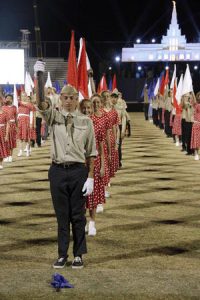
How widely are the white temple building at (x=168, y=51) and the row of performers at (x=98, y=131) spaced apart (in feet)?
124

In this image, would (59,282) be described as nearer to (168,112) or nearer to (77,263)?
(77,263)

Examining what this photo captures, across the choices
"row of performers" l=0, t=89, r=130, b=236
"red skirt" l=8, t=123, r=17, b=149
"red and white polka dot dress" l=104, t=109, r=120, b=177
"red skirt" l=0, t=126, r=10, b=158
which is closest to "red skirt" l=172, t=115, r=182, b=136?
"row of performers" l=0, t=89, r=130, b=236

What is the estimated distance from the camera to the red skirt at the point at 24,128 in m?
19.7

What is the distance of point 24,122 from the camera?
1986 centimetres

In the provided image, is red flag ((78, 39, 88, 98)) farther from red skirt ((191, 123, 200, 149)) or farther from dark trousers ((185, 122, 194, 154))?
dark trousers ((185, 122, 194, 154))

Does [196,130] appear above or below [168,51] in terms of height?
below

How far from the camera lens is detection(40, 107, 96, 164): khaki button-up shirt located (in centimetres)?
668

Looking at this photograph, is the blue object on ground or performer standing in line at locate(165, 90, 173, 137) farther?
performer standing in line at locate(165, 90, 173, 137)

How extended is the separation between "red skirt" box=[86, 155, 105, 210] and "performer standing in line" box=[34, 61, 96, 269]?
162cm

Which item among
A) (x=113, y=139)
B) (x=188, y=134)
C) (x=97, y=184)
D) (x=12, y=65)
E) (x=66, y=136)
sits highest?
(x=12, y=65)

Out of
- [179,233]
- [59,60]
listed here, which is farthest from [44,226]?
[59,60]

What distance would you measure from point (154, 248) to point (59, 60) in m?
39.4

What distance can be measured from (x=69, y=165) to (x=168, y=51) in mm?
54439

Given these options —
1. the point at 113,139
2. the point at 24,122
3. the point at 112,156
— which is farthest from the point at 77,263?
the point at 24,122
